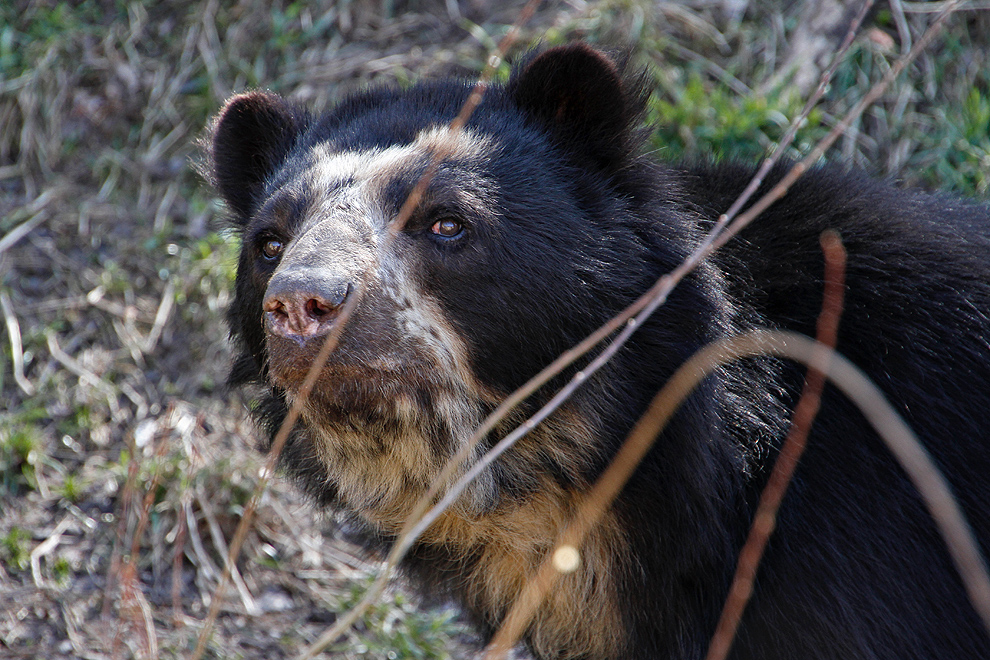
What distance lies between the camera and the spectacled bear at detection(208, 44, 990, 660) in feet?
9.55

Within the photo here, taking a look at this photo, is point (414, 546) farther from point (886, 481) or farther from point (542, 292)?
point (886, 481)

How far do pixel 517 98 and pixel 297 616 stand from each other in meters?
2.72

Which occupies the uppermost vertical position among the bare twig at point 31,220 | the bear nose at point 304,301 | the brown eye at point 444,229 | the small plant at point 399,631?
the brown eye at point 444,229

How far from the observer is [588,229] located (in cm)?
304

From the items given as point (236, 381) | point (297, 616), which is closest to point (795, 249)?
point (236, 381)

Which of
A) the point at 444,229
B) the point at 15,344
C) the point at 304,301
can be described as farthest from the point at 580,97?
the point at 15,344

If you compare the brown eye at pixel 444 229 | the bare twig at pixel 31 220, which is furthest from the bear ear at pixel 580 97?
the bare twig at pixel 31 220

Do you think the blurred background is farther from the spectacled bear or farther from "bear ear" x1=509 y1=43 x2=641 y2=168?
"bear ear" x1=509 y1=43 x2=641 y2=168

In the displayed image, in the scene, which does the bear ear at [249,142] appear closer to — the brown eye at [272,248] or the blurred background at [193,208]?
the brown eye at [272,248]

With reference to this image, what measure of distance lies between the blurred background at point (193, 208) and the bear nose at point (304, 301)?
156 centimetres

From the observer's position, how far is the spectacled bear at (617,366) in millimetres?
2912

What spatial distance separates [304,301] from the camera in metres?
2.53

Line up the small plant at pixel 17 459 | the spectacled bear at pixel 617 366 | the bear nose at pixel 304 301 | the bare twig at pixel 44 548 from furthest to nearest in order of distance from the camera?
the small plant at pixel 17 459 → the bare twig at pixel 44 548 → the spectacled bear at pixel 617 366 → the bear nose at pixel 304 301

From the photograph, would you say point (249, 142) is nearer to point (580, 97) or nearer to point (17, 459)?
point (580, 97)
